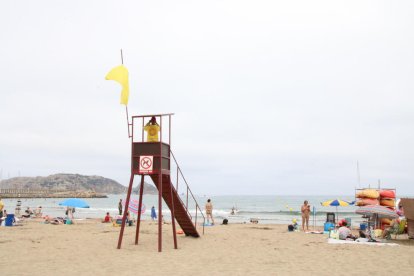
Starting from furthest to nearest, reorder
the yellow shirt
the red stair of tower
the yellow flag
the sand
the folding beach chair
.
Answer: the folding beach chair → the red stair of tower → the yellow shirt → the yellow flag → the sand

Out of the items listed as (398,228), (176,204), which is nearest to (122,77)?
(176,204)

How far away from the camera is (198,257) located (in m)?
13.1

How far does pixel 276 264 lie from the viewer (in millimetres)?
11945

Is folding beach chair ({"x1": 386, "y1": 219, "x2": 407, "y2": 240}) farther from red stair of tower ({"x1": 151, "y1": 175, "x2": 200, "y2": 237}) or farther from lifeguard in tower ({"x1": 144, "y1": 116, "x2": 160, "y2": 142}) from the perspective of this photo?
lifeguard in tower ({"x1": 144, "y1": 116, "x2": 160, "y2": 142})

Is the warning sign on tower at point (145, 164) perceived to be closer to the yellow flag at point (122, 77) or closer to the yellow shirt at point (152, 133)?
the yellow shirt at point (152, 133)

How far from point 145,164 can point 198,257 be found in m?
4.08

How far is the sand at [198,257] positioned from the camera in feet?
35.4

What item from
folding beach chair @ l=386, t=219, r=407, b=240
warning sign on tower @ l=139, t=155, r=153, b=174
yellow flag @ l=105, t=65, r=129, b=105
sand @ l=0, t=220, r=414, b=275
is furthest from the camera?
folding beach chair @ l=386, t=219, r=407, b=240

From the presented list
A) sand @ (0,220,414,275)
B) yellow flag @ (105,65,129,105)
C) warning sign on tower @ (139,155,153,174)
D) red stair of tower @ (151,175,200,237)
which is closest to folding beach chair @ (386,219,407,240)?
sand @ (0,220,414,275)

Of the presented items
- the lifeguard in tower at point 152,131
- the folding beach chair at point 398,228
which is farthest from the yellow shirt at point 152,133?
the folding beach chair at point 398,228

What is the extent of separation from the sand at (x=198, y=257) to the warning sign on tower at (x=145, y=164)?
2.98 metres

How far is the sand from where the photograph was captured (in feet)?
35.4

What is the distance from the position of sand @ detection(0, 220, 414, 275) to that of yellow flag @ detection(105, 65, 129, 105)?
5.78 m

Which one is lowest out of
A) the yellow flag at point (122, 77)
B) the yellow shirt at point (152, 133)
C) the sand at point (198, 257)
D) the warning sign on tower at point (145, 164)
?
the sand at point (198, 257)
